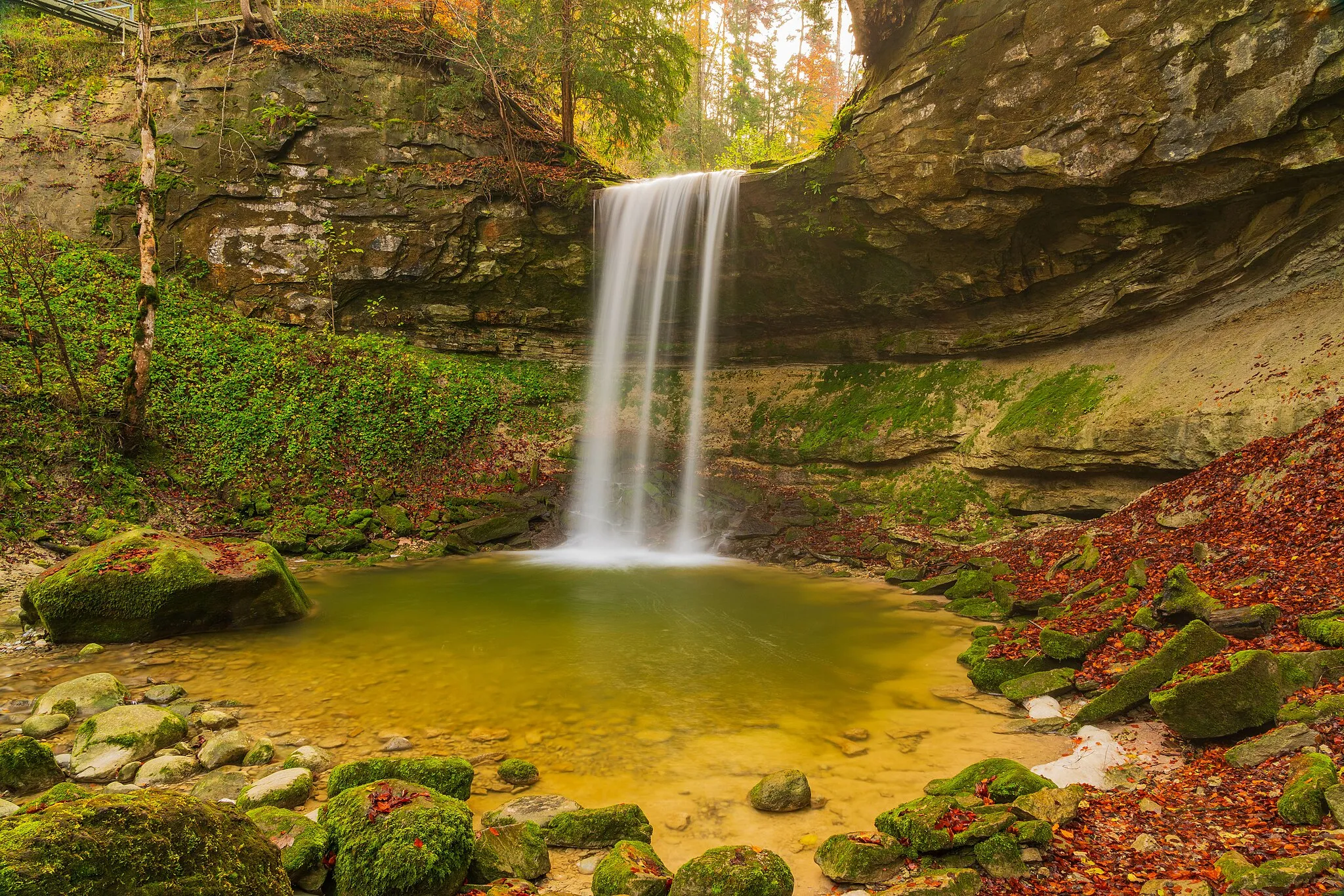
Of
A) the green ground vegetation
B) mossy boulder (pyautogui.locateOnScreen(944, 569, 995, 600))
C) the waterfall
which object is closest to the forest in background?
the waterfall

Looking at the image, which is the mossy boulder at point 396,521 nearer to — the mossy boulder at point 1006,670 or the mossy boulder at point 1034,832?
Result: the mossy boulder at point 1006,670

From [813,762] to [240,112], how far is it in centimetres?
2076

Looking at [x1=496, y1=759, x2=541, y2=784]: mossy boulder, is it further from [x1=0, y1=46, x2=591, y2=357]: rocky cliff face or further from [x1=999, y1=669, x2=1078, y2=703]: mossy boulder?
[x1=0, y1=46, x2=591, y2=357]: rocky cliff face

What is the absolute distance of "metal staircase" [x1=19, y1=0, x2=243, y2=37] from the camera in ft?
54.2

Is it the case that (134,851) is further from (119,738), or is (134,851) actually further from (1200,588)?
(1200,588)

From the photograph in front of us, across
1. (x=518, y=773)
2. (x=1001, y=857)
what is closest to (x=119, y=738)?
(x=518, y=773)

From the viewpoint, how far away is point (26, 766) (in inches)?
158

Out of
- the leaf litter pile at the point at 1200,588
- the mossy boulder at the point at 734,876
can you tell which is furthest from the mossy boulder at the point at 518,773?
the leaf litter pile at the point at 1200,588

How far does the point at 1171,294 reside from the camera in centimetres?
1129

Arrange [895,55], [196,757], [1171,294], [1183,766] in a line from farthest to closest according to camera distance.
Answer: [895,55], [1171,294], [196,757], [1183,766]

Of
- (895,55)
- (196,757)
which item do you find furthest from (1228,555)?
(895,55)

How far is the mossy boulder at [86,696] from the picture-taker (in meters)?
5.18

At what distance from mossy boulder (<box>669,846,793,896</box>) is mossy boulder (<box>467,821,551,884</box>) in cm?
76

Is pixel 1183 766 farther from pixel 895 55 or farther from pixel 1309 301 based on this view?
pixel 895 55
